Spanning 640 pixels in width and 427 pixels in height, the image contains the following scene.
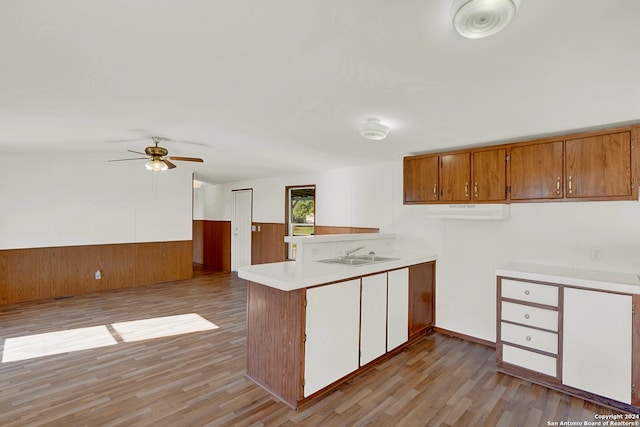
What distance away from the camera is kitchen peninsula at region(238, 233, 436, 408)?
2.30 meters

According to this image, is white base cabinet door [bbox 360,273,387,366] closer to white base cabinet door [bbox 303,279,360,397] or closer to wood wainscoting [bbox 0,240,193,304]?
white base cabinet door [bbox 303,279,360,397]

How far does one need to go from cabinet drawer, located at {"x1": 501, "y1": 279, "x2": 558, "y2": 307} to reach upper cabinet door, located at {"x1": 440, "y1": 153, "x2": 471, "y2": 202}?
99 cm

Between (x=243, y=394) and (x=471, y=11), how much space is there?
2.79 meters

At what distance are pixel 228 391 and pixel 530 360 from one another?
8.55 ft

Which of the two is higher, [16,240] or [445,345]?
[16,240]

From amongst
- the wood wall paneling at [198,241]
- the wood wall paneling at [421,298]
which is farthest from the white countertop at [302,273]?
the wood wall paneling at [198,241]

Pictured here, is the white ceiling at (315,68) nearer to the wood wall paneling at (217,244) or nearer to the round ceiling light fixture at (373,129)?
the round ceiling light fixture at (373,129)

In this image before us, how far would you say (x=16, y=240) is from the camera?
4770 mm

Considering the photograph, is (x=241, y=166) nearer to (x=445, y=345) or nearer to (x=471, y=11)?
(x=445, y=345)

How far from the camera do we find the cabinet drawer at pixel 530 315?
2637 mm

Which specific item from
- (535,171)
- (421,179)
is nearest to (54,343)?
(421,179)

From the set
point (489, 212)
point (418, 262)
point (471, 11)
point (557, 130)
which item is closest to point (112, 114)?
point (471, 11)

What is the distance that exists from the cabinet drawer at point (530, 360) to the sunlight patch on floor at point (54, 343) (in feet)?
13.1

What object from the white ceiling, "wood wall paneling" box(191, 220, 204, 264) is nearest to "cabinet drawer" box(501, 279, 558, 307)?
the white ceiling
